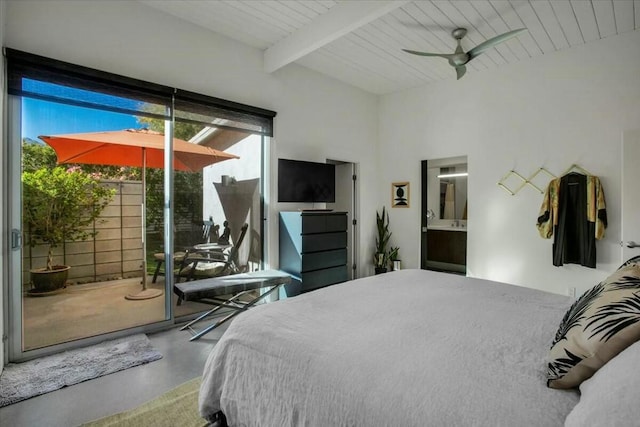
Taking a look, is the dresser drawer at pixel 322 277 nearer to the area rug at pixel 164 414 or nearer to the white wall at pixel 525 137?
the white wall at pixel 525 137

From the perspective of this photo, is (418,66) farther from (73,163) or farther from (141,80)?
(73,163)

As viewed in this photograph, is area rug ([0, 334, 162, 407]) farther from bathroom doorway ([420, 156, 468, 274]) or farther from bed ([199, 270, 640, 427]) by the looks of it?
bathroom doorway ([420, 156, 468, 274])

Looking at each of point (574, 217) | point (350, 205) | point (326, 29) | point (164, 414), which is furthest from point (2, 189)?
point (574, 217)

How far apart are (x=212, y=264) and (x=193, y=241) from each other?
36 cm

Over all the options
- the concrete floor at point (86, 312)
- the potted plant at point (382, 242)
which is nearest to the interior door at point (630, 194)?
the potted plant at point (382, 242)

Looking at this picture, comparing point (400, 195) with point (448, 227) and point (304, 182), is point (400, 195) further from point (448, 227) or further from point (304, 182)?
point (304, 182)

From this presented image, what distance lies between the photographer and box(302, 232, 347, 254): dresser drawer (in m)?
3.60

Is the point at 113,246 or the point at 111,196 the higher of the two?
the point at 111,196

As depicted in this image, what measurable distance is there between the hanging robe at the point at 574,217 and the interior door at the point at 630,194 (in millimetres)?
228

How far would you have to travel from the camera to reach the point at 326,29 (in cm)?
298

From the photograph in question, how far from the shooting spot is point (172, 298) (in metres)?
3.10

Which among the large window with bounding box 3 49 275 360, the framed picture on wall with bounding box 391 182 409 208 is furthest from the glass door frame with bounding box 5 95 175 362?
the framed picture on wall with bounding box 391 182 409 208

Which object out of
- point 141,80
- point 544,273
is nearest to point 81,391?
point 141,80

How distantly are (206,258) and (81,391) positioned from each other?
157cm
